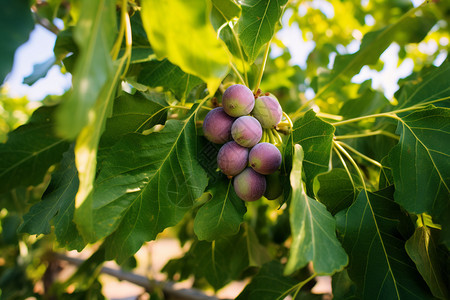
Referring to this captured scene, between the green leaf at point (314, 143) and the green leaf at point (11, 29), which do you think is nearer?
the green leaf at point (11, 29)

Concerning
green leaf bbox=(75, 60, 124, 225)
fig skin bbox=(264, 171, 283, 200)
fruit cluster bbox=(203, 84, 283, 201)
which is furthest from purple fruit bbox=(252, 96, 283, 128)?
green leaf bbox=(75, 60, 124, 225)

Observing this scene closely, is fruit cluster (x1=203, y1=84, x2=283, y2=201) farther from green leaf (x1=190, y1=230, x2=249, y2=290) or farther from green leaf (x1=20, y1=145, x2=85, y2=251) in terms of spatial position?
green leaf (x1=190, y1=230, x2=249, y2=290)

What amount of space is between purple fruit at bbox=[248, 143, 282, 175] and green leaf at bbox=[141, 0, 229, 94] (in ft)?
0.81

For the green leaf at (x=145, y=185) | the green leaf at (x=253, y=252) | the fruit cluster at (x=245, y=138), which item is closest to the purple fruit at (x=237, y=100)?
the fruit cluster at (x=245, y=138)

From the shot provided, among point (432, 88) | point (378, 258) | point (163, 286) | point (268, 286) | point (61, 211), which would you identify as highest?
point (432, 88)

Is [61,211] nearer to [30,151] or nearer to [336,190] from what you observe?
[30,151]

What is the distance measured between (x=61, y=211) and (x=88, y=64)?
42 centimetres

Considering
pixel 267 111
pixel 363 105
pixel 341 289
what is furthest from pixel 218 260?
pixel 363 105

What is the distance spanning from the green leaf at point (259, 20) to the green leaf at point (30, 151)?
1.81 ft

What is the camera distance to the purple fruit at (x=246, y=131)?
67 centimetres

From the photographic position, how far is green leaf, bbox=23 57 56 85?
1021 mm

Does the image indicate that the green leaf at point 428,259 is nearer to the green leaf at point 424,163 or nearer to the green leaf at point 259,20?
the green leaf at point 424,163

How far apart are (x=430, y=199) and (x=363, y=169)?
0.47 m

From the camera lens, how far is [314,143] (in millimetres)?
630
